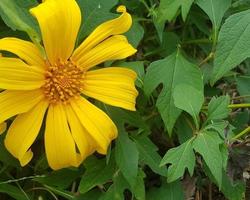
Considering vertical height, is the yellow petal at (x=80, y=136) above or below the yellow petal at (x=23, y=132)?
below

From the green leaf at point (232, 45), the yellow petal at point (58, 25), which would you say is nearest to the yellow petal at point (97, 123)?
the yellow petal at point (58, 25)

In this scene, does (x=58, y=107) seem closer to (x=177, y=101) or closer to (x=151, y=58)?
(x=177, y=101)

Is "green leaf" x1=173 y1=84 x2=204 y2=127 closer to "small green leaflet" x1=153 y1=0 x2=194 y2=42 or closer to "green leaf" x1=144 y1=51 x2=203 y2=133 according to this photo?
"green leaf" x1=144 y1=51 x2=203 y2=133

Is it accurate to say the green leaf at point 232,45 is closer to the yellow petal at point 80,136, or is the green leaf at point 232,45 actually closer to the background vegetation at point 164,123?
the background vegetation at point 164,123

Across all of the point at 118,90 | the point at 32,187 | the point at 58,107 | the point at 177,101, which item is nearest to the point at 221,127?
the point at 177,101

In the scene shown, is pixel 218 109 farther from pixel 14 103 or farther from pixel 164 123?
pixel 14 103

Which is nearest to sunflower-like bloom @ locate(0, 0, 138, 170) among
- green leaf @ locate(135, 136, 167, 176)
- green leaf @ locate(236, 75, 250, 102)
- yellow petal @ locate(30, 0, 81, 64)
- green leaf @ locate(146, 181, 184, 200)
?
yellow petal @ locate(30, 0, 81, 64)

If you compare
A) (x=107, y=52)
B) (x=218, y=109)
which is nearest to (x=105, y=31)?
(x=107, y=52)
